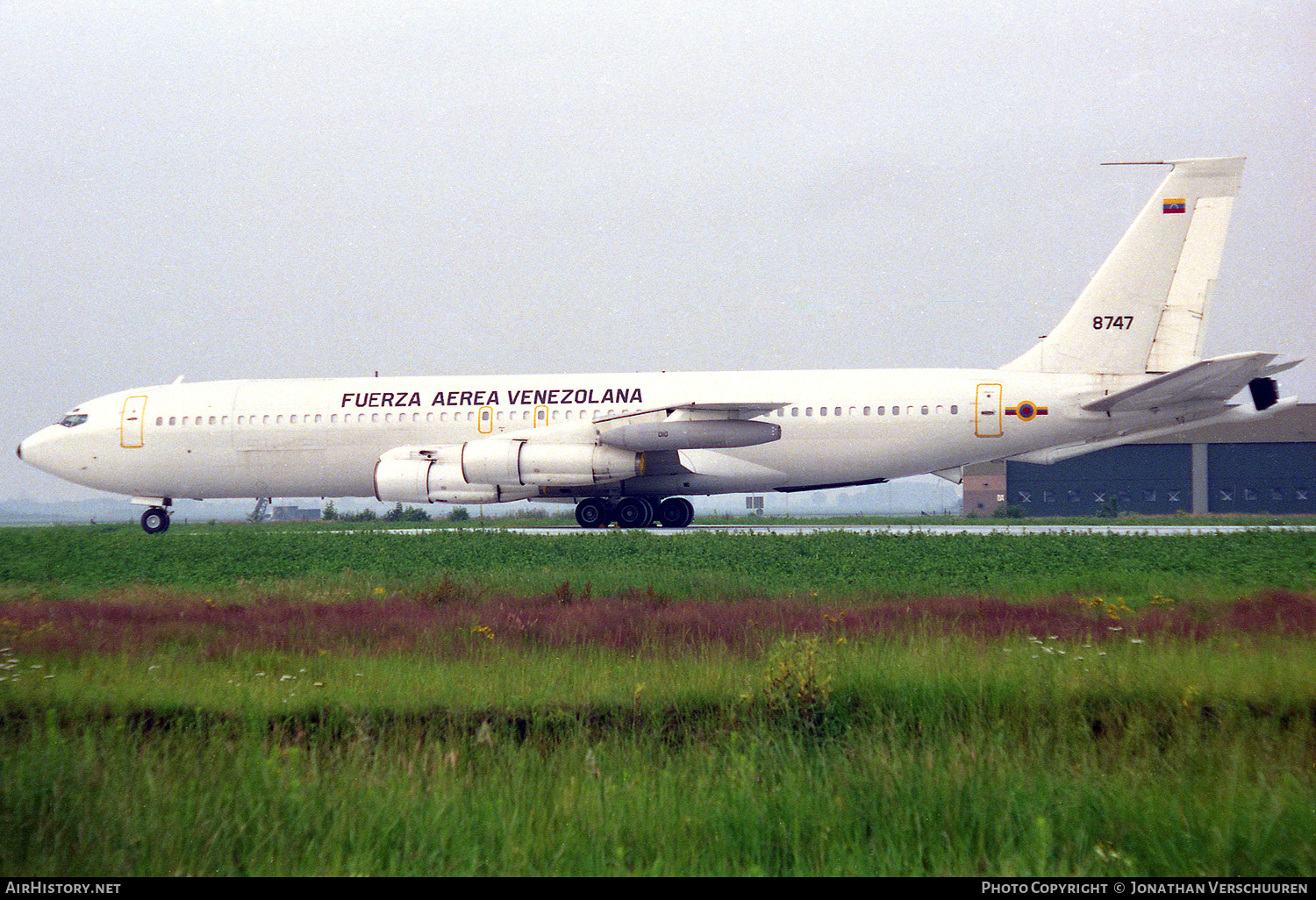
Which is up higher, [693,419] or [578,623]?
[693,419]

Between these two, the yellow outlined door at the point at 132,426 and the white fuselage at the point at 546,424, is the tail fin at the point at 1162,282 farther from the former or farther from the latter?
the yellow outlined door at the point at 132,426

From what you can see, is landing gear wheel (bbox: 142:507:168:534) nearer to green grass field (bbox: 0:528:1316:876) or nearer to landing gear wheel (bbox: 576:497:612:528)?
landing gear wheel (bbox: 576:497:612:528)

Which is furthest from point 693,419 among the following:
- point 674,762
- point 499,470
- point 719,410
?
point 674,762

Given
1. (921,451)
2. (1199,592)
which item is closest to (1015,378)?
(921,451)

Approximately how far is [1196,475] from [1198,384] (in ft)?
114

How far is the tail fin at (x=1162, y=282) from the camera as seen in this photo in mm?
23453

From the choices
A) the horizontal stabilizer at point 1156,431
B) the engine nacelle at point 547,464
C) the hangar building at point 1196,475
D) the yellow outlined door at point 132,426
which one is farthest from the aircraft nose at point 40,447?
the hangar building at point 1196,475

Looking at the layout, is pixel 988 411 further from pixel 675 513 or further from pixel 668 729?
pixel 668 729

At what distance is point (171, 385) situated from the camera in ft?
96.5

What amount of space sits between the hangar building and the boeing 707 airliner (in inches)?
1129

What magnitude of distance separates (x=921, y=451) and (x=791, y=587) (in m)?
12.9

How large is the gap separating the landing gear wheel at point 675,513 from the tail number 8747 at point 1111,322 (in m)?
11.2

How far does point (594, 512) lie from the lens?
27703 millimetres
